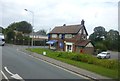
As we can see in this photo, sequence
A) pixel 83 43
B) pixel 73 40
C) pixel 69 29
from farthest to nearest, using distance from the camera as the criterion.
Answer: pixel 69 29, pixel 73 40, pixel 83 43

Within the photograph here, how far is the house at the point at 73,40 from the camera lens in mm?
63281

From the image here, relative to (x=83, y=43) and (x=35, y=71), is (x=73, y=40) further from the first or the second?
(x=35, y=71)

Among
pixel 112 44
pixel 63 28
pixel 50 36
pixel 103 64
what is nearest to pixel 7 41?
pixel 50 36

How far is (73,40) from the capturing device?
65.6 meters

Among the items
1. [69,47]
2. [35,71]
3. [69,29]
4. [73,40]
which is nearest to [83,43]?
[73,40]

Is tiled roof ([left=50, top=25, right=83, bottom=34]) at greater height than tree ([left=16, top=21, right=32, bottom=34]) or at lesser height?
lesser

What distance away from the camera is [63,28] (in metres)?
74.2

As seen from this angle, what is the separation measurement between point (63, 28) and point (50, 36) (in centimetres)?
688

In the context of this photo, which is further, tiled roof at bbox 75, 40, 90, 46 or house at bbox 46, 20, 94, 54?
house at bbox 46, 20, 94, 54

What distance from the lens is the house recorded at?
6328cm

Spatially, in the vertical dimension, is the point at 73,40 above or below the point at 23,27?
below

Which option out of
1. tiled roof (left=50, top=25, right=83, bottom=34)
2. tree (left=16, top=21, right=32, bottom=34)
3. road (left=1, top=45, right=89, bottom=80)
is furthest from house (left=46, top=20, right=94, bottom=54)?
tree (left=16, top=21, right=32, bottom=34)

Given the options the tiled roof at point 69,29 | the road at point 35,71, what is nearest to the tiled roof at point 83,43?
the tiled roof at point 69,29

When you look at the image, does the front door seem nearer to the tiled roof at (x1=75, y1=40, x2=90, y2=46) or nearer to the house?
the house
